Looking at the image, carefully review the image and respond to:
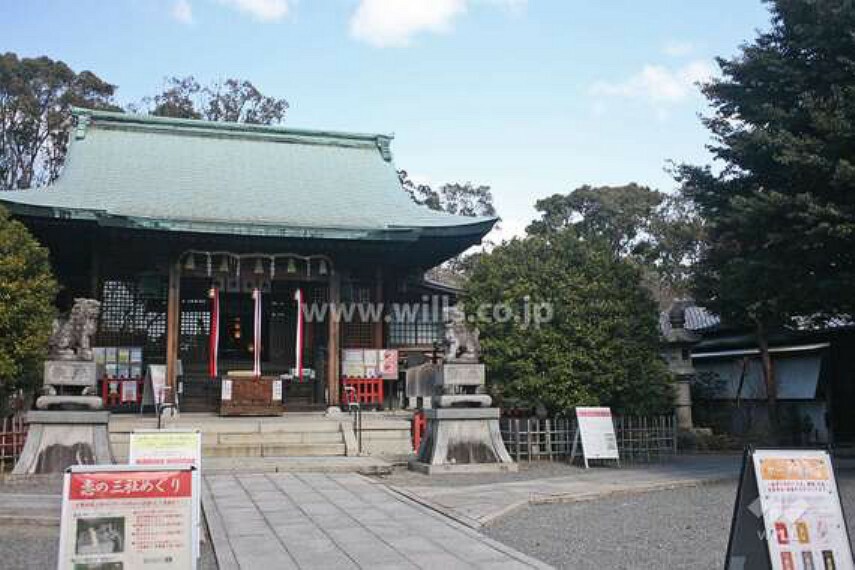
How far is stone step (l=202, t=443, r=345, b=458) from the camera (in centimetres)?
1426

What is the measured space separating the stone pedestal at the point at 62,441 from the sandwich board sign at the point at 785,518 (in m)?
10.0

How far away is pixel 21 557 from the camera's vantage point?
7.14 metres

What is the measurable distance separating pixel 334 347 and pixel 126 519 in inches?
545

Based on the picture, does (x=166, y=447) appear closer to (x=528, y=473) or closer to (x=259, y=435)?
(x=528, y=473)

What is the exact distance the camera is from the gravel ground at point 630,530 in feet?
22.4

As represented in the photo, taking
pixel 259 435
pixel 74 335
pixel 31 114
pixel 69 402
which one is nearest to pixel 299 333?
pixel 259 435

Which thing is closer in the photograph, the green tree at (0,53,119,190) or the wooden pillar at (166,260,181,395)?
the wooden pillar at (166,260,181,395)

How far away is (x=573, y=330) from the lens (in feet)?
47.1

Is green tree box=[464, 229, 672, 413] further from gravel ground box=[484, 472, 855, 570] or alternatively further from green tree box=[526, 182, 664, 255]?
green tree box=[526, 182, 664, 255]

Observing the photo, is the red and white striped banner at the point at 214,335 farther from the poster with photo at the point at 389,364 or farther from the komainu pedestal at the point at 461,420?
the komainu pedestal at the point at 461,420

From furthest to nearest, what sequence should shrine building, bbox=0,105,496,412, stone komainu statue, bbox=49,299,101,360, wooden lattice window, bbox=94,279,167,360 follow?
wooden lattice window, bbox=94,279,167,360 → shrine building, bbox=0,105,496,412 → stone komainu statue, bbox=49,299,101,360

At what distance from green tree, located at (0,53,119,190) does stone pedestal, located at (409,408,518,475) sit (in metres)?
29.8

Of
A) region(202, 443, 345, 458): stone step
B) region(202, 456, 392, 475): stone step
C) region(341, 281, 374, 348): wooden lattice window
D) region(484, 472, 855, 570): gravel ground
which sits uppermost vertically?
region(341, 281, 374, 348): wooden lattice window

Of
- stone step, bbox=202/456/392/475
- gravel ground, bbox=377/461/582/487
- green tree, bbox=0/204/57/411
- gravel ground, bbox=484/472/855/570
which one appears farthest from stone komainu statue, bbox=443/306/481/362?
green tree, bbox=0/204/57/411
